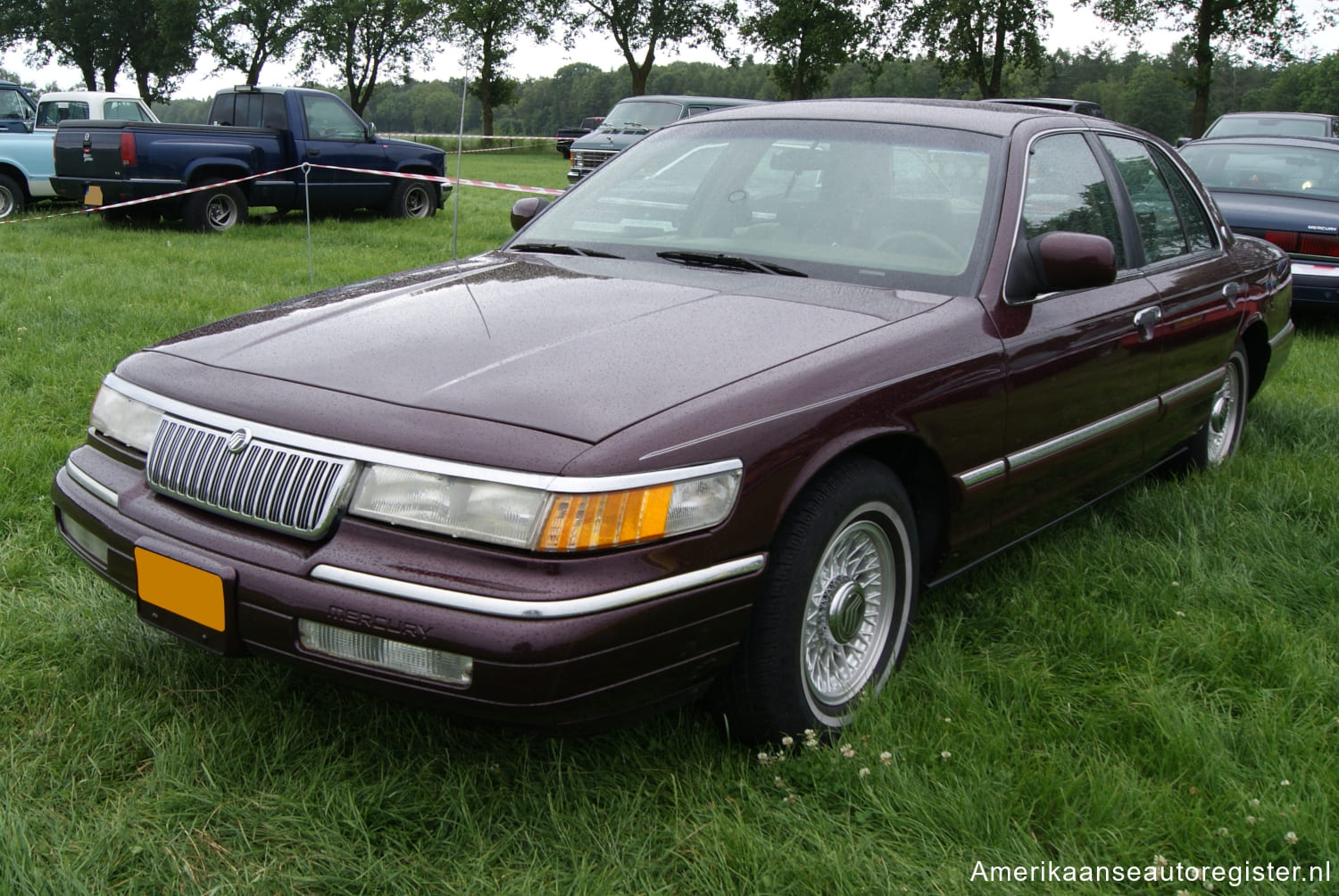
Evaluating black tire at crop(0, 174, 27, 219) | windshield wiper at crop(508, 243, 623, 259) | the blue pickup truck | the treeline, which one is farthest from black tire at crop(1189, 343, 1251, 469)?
the treeline

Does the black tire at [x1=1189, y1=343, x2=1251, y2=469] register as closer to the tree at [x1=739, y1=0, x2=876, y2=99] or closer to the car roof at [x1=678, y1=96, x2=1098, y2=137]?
the car roof at [x1=678, y1=96, x2=1098, y2=137]

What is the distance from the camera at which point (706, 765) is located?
2.50 m

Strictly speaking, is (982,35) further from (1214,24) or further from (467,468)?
(467,468)

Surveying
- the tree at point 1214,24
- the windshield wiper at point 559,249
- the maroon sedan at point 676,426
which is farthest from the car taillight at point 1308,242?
the tree at point 1214,24

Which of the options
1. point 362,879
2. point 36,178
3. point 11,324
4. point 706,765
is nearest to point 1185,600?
point 706,765

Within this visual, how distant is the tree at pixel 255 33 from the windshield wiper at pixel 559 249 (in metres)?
48.6

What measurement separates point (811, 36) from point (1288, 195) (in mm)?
33809

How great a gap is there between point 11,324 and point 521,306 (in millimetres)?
4881

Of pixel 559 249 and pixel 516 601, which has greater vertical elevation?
pixel 559 249

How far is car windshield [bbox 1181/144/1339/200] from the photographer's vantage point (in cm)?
864

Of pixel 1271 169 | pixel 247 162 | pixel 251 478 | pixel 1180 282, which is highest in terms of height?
pixel 1271 169

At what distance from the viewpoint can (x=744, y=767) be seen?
97.6 inches

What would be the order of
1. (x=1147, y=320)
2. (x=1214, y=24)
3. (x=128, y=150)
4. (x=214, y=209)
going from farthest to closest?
(x=1214, y=24)
(x=214, y=209)
(x=128, y=150)
(x=1147, y=320)

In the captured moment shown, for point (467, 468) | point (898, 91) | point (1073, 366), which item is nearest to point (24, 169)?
point (1073, 366)
